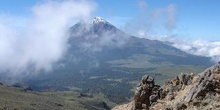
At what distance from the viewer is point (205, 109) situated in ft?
133

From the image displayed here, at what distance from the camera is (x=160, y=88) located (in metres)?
57.2

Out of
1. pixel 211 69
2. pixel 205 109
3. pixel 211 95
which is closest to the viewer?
pixel 205 109

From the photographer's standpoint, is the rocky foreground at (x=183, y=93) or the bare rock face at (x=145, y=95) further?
the bare rock face at (x=145, y=95)

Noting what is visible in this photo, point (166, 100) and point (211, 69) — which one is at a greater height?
point (211, 69)

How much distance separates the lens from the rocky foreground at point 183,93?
43.2m

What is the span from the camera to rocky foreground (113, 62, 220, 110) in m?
43.2

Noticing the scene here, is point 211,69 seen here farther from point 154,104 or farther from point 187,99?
point 154,104

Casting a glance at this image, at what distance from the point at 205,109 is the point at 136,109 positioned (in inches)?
638

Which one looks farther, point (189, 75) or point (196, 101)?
point (189, 75)

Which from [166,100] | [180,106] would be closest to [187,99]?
[180,106]

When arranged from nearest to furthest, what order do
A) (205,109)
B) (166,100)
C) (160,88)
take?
(205,109) < (166,100) < (160,88)

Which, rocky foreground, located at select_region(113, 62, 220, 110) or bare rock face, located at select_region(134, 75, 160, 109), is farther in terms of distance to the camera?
bare rock face, located at select_region(134, 75, 160, 109)

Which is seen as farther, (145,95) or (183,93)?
(145,95)

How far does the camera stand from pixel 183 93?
174 feet
